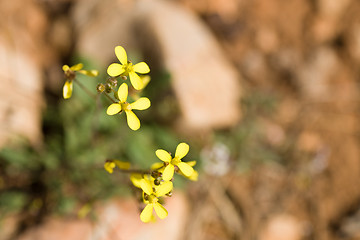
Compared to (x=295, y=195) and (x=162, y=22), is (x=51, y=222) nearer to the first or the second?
(x=162, y=22)

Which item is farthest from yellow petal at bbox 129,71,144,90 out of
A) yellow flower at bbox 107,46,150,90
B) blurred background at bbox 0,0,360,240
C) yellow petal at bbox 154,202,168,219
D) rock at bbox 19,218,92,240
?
rock at bbox 19,218,92,240

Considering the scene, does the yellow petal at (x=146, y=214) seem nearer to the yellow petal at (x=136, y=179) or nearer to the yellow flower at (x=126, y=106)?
the yellow petal at (x=136, y=179)

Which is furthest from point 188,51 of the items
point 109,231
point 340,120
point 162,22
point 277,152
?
point 340,120

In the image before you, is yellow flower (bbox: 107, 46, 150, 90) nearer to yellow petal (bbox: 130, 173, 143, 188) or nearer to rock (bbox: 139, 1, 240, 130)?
yellow petal (bbox: 130, 173, 143, 188)

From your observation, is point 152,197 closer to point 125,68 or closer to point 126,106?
point 126,106

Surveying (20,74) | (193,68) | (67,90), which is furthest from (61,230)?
(193,68)

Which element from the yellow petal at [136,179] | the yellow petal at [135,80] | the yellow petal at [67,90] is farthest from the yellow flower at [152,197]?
the yellow petal at [67,90]
